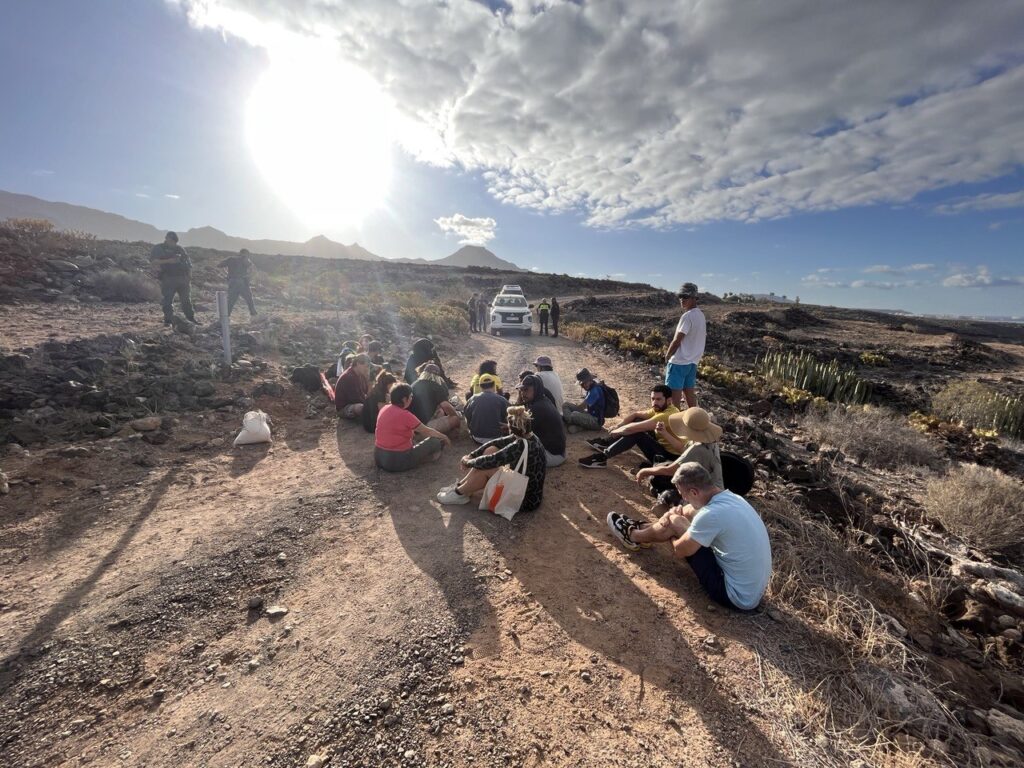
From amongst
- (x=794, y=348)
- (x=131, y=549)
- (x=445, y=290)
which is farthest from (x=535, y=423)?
(x=445, y=290)

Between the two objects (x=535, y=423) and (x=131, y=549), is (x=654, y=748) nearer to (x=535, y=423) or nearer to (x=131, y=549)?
(x=535, y=423)

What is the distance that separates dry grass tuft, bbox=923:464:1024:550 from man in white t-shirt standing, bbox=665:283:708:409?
10.2 feet

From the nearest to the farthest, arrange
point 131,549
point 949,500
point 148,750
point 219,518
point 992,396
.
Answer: point 148,750
point 131,549
point 219,518
point 949,500
point 992,396

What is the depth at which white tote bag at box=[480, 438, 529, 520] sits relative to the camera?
13.9 ft

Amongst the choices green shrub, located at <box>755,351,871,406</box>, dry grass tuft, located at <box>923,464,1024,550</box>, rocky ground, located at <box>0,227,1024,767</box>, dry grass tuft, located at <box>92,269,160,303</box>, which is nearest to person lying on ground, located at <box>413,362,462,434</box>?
rocky ground, located at <box>0,227,1024,767</box>

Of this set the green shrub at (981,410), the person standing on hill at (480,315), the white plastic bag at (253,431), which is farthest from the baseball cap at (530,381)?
the person standing on hill at (480,315)

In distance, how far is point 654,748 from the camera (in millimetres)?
2240

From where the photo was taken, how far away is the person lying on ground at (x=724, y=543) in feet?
10.1

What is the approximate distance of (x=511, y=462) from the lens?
4.21 metres

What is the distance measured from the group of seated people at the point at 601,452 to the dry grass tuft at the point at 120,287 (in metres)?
10.2

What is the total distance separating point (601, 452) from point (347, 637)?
12.3 ft

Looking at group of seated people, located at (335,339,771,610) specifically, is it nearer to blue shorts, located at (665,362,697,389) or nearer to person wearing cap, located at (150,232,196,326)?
blue shorts, located at (665,362,697,389)

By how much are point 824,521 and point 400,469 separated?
4.90 meters

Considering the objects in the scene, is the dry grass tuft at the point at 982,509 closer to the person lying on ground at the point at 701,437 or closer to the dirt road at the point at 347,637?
the person lying on ground at the point at 701,437
